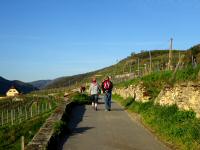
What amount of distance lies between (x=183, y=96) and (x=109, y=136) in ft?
9.70

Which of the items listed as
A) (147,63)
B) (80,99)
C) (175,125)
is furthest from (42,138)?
(147,63)

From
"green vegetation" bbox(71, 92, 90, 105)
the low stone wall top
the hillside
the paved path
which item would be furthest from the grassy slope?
"green vegetation" bbox(71, 92, 90, 105)

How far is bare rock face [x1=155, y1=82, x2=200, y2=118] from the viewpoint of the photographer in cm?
1316

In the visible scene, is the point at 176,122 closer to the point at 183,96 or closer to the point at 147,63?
the point at 183,96

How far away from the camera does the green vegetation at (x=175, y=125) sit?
1134 cm

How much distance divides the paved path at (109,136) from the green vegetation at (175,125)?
1.30 feet

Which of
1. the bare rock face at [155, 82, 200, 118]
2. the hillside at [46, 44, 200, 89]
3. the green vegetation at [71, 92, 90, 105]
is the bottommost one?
the green vegetation at [71, 92, 90, 105]

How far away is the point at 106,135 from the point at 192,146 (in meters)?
3.55

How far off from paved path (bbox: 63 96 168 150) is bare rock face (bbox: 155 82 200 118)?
1444mm

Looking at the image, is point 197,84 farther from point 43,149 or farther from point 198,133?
point 43,149

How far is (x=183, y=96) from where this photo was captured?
14.5 m

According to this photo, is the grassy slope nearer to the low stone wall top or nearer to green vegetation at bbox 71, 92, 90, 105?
the low stone wall top

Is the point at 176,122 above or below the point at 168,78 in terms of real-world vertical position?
below

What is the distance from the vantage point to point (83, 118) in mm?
18812
